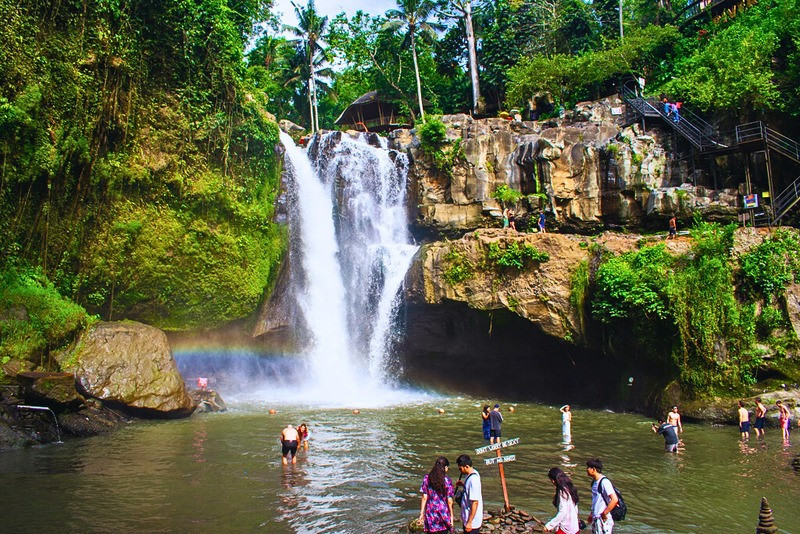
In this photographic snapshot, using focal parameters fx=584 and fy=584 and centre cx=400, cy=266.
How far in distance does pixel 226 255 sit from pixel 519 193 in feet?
43.4

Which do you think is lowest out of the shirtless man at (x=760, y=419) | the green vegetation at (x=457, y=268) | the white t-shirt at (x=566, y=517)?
the shirtless man at (x=760, y=419)

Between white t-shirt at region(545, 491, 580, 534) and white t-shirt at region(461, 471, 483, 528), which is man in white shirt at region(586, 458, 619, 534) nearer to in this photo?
white t-shirt at region(545, 491, 580, 534)

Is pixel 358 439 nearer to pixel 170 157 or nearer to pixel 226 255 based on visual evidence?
pixel 226 255

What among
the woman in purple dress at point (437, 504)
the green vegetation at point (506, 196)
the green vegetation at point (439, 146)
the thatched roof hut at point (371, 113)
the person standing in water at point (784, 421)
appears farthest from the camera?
the thatched roof hut at point (371, 113)

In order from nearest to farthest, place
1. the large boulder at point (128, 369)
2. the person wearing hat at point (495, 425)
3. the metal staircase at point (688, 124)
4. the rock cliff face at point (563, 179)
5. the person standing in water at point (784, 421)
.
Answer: the person wearing hat at point (495, 425), the person standing in water at point (784, 421), the large boulder at point (128, 369), the rock cliff face at point (563, 179), the metal staircase at point (688, 124)

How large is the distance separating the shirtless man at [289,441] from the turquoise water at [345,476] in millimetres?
287

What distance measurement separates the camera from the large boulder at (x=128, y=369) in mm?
17062

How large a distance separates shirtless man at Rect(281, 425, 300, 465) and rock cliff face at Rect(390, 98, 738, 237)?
16.0 metres

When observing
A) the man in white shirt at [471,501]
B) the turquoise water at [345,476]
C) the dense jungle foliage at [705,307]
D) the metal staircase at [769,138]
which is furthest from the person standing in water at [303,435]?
the metal staircase at [769,138]

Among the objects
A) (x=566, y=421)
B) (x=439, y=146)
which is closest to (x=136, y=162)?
(x=439, y=146)

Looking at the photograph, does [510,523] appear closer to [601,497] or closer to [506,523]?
[506,523]

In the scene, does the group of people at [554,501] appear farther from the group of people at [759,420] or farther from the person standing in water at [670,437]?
the group of people at [759,420]

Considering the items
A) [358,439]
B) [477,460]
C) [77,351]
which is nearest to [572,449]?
[477,460]

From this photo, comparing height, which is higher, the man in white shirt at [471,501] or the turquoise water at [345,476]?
the man in white shirt at [471,501]
